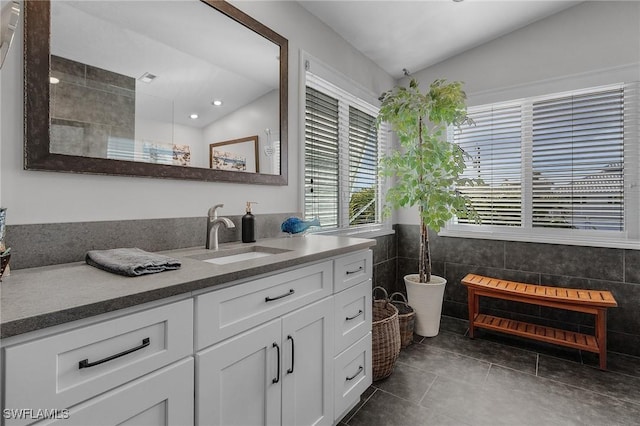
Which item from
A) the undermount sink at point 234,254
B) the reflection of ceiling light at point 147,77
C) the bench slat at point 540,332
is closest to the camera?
the reflection of ceiling light at point 147,77

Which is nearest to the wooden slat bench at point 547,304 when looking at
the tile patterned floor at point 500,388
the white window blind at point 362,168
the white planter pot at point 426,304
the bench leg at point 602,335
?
the bench leg at point 602,335

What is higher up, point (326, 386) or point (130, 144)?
point (130, 144)

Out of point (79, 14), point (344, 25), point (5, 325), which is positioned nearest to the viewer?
point (5, 325)

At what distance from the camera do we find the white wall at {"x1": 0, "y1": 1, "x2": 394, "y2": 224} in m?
1.12

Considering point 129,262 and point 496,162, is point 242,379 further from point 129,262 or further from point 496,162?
point 496,162

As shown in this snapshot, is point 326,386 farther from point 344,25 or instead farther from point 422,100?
point 344,25

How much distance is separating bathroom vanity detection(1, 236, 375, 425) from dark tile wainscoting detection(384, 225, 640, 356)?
1730 millimetres

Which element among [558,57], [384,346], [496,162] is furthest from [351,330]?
[558,57]

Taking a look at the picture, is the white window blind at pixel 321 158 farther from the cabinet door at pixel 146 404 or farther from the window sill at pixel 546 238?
the cabinet door at pixel 146 404

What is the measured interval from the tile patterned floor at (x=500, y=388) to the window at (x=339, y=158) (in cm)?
124

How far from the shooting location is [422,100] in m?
2.69

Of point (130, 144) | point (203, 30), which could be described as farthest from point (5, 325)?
point (203, 30)

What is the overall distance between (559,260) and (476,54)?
205cm

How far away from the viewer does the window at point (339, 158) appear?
2.50 meters
